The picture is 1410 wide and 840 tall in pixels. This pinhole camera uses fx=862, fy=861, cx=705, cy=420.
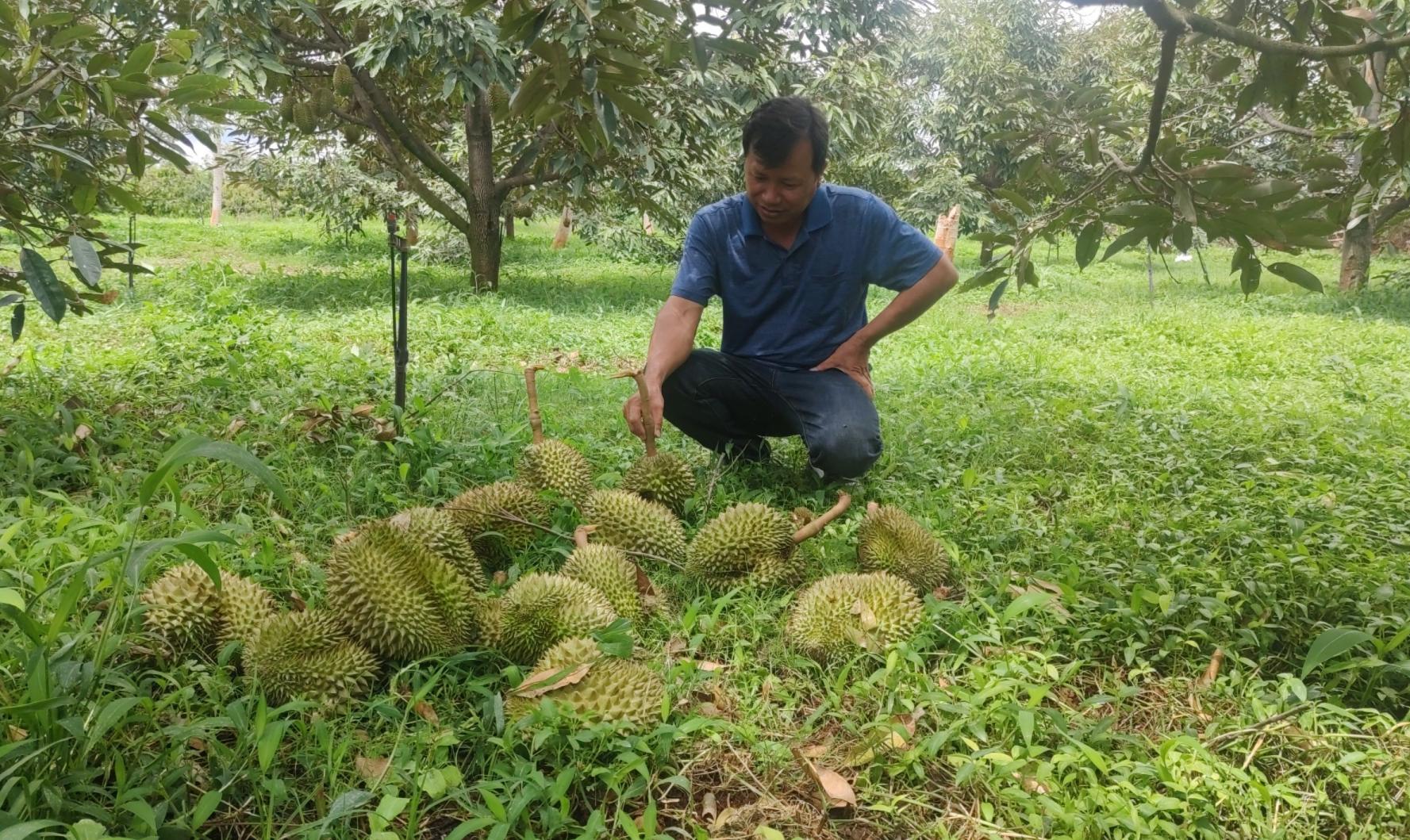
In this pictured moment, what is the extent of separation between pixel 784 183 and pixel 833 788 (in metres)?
1.90

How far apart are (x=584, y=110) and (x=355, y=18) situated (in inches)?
211

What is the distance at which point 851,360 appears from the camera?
3109 mm

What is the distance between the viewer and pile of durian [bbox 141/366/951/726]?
65.3 inches

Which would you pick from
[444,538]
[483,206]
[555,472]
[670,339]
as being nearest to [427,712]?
[444,538]

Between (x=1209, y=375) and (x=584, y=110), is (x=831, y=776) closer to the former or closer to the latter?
(x=584, y=110)

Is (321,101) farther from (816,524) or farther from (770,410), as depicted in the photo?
(816,524)

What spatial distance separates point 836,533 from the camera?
260 cm

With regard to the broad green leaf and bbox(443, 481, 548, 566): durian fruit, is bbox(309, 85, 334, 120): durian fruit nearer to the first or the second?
bbox(443, 481, 548, 566): durian fruit

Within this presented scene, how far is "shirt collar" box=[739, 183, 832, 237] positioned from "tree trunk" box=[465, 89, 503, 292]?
548 cm

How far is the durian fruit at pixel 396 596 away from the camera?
174cm

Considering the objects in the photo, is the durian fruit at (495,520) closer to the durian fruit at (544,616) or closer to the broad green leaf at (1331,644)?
the durian fruit at (544,616)

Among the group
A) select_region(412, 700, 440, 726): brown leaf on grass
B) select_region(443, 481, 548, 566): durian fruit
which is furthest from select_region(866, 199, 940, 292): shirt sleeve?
select_region(412, 700, 440, 726): brown leaf on grass

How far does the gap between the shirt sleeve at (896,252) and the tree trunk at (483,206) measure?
18.7 feet

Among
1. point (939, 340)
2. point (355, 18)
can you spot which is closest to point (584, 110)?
point (939, 340)
